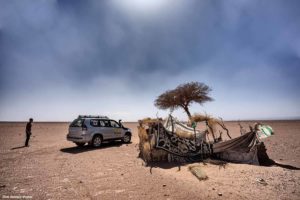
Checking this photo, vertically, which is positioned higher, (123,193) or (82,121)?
(82,121)

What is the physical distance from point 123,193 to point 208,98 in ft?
91.2

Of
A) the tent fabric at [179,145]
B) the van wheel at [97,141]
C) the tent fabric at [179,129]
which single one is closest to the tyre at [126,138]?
the van wheel at [97,141]

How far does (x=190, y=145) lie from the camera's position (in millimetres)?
11828

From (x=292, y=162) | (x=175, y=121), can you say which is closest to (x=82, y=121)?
(x=175, y=121)

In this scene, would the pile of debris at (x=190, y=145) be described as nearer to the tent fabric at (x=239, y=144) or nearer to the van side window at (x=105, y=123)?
the tent fabric at (x=239, y=144)

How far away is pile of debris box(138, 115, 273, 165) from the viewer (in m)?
11.2

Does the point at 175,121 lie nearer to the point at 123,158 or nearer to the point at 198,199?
the point at 123,158

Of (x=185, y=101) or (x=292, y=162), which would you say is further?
(x=185, y=101)

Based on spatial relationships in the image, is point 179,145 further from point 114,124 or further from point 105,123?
point 114,124

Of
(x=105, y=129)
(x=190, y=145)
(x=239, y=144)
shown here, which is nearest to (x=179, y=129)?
(x=190, y=145)

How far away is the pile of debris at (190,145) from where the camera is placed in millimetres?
11203

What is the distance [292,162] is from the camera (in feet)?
40.5

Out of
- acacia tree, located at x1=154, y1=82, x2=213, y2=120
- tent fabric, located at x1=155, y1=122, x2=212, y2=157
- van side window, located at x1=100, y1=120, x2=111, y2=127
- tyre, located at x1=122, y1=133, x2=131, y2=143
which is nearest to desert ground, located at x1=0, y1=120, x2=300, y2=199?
tent fabric, located at x1=155, y1=122, x2=212, y2=157

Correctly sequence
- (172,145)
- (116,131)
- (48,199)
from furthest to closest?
(116,131)
(172,145)
(48,199)
